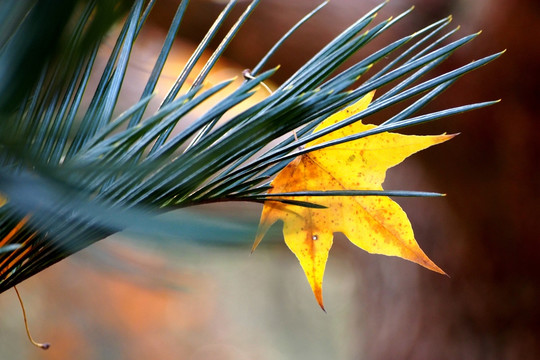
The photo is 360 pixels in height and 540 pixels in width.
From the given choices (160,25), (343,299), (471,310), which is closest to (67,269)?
(343,299)

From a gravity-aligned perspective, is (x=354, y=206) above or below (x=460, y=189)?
below

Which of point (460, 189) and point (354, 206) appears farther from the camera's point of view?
point (460, 189)

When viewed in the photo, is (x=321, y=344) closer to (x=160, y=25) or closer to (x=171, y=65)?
(x=171, y=65)

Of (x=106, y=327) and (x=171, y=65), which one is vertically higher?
(x=171, y=65)

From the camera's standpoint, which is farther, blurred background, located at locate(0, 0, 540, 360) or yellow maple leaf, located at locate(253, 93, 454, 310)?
blurred background, located at locate(0, 0, 540, 360)

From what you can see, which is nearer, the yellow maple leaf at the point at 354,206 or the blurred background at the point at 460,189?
the yellow maple leaf at the point at 354,206

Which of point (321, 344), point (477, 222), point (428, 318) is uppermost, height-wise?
point (477, 222)

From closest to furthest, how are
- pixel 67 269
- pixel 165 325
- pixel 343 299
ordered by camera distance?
1. pixel 67 269
2. pixel 165 325
3. pixel 343 299

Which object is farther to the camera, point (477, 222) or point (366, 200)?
point (477, 222)
